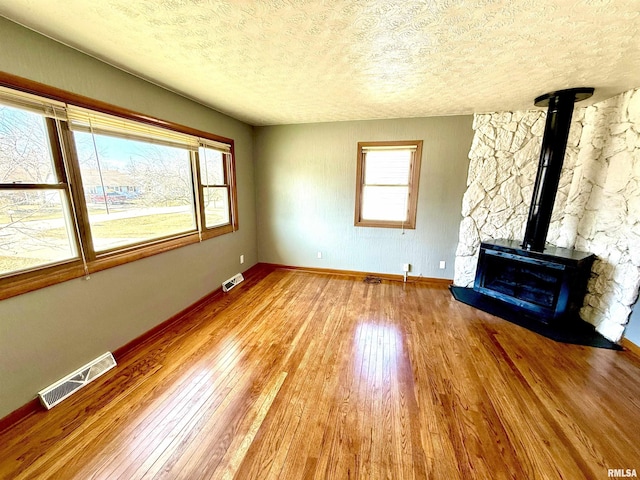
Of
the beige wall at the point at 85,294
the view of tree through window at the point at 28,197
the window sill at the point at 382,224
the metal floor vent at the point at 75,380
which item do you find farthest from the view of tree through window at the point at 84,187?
the window sill at the point at 382,224

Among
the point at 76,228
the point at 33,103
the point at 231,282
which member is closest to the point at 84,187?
the point at 76,228

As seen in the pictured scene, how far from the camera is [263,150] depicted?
4090mm

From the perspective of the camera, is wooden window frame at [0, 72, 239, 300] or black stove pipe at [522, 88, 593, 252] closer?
wooden window frame at [0, 72, 239, 300]

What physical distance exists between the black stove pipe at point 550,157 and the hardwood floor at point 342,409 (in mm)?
1103

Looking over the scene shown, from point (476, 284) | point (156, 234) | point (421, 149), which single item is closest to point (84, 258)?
point (156, 234)

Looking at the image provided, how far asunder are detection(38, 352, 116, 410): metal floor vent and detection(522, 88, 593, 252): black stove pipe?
425 centimetres

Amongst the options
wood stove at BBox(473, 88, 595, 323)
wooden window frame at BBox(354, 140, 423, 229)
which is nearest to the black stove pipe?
wood stove at BBox(473, 88, 595, 323)

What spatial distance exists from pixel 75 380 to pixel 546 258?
436 centimetres

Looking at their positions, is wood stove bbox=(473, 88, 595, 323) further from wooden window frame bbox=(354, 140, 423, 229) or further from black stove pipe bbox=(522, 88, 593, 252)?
wooden window frame bbox=(354, 140, 423, 229)

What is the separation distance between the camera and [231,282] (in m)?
3.59

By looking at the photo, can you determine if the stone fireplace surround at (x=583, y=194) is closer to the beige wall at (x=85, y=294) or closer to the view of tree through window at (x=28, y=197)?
the beige wall at (x=85, y=294)

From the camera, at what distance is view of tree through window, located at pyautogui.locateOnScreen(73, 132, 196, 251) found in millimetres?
1897

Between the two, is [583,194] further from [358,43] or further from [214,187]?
[214,187]

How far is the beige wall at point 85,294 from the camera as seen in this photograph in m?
1.48
